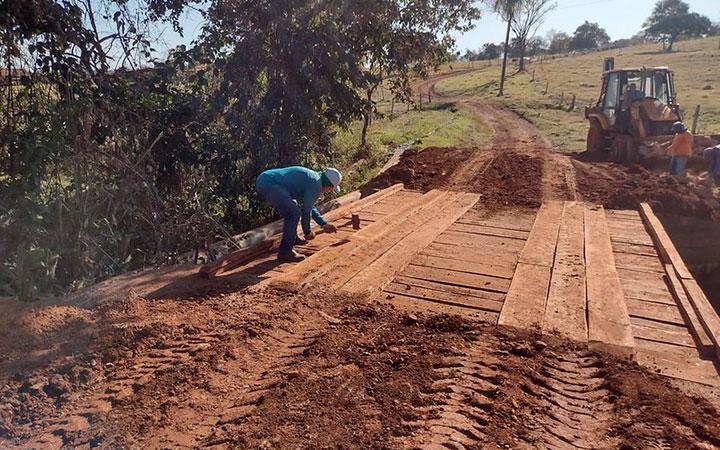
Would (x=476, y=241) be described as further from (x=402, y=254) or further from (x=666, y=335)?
(x=666, y=335)

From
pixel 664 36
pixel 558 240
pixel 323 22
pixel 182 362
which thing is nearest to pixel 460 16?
pixel 323 22

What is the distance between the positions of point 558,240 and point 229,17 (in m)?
5.91

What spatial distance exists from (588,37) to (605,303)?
88039 mm

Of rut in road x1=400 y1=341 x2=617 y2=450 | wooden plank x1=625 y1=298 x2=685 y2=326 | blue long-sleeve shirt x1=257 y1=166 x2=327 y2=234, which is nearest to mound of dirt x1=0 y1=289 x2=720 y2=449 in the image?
rut in road x1=400 y1=341 x2=617 y2=450

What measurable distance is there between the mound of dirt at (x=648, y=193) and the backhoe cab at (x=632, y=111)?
1.87 meters

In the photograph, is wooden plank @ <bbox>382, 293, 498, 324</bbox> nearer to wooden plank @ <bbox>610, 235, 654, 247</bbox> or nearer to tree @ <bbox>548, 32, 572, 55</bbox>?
wooden plank @ <bbox>610, 235, 654, 247</bbox>

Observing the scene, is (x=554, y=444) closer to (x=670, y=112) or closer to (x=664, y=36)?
(x=670, y=112)

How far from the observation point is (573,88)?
114 ft

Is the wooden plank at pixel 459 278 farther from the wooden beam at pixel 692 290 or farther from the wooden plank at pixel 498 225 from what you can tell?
the wooden plank at pixel 498 225

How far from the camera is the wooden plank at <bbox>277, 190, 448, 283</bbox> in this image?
17.8 ft

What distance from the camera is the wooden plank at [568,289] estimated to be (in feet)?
14.0

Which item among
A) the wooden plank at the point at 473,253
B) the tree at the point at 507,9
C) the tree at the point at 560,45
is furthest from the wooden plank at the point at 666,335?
the tree at the point at 560,45

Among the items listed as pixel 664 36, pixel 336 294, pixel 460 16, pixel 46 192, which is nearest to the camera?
pixel 336 294

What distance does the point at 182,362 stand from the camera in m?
3.64
